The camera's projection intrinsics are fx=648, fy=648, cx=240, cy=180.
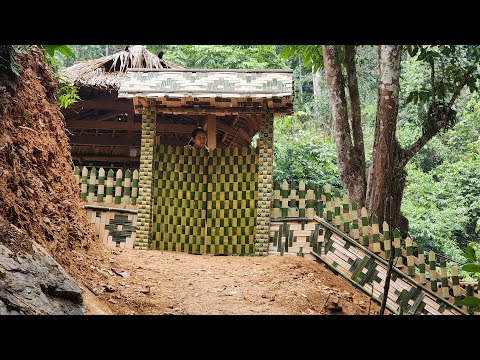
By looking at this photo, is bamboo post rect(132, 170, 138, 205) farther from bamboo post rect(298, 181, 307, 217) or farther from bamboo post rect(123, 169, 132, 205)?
bamboo post rect(298, 181, 307, 217)

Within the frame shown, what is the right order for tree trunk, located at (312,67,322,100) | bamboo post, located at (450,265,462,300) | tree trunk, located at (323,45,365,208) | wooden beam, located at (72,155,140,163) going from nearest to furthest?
bamboo post, located at (450,265,462,300), tree trunk, located at (323,45,365,208), wooden beam, located at (72,155,140,163), tree trunk, located at (312,67,322,100)

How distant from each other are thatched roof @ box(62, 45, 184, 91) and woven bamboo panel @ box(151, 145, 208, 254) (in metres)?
2.67

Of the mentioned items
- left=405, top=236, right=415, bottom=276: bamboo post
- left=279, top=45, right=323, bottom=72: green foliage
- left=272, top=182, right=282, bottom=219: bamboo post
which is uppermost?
left=279, top=45, right=323, bottom=72: green foliage

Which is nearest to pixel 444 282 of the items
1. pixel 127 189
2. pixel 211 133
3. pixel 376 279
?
pixel 376 279

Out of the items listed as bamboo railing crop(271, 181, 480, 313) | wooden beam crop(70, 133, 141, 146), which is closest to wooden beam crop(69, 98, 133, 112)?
wooden beam crop(70, 133, 141, 146)

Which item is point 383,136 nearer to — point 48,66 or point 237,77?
point 237,77

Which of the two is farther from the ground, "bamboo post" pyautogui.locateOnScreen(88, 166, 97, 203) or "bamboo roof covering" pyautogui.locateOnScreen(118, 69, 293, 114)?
"bamboo roof covering" pyautogui.locateOnScreen(118, 69, 293, 114)

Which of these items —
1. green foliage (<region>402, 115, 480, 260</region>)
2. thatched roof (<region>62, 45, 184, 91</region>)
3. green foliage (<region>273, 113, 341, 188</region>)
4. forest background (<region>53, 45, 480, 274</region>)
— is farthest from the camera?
green foliage (<region>402, 115, 480, 260</region>)

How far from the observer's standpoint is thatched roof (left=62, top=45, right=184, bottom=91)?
11.6 meters

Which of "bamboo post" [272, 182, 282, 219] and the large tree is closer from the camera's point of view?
the large tree

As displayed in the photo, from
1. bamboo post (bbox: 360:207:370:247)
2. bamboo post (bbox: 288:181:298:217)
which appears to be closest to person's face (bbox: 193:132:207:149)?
bamboo post (bbox: 288:181:298:217)

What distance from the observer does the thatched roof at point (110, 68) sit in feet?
38.0

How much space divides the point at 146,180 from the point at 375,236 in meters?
3.32

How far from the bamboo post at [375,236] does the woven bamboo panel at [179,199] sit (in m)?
2.48
